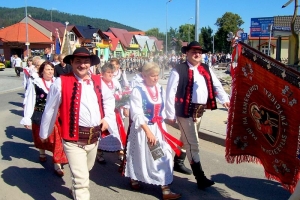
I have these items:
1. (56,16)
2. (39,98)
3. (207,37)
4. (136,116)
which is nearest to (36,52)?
(207,37)

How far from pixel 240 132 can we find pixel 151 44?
8572 centimetres

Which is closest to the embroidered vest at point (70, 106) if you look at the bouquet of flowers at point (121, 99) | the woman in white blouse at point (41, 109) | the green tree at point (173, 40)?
the woman in white blouse at point (41, 109)

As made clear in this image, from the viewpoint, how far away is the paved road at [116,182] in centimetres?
452

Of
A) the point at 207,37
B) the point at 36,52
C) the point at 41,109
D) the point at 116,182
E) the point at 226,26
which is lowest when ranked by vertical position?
the point at 116,182

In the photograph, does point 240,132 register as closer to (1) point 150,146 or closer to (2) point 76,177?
(1) point 150,146

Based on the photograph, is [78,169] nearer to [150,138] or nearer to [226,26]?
[150,138]

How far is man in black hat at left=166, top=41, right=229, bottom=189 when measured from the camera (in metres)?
4.56

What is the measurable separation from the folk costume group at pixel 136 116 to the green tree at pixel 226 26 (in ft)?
190

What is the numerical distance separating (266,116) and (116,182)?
7.72ft

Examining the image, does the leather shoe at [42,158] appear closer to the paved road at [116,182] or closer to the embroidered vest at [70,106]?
the paved road at [116,182]

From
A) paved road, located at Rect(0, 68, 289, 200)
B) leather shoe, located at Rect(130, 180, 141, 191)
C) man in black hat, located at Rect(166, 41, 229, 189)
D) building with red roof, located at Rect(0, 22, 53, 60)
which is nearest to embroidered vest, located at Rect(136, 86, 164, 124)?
man in black hat, located at Rect(166, 41, 229, 189)

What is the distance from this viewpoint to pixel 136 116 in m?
4.18

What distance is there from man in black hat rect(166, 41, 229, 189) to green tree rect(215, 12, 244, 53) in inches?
2280

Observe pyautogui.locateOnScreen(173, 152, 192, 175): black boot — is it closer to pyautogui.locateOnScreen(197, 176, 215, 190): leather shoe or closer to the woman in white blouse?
pyautogui.locateOnScreen(197, 176, 215, 190): leather shoe
